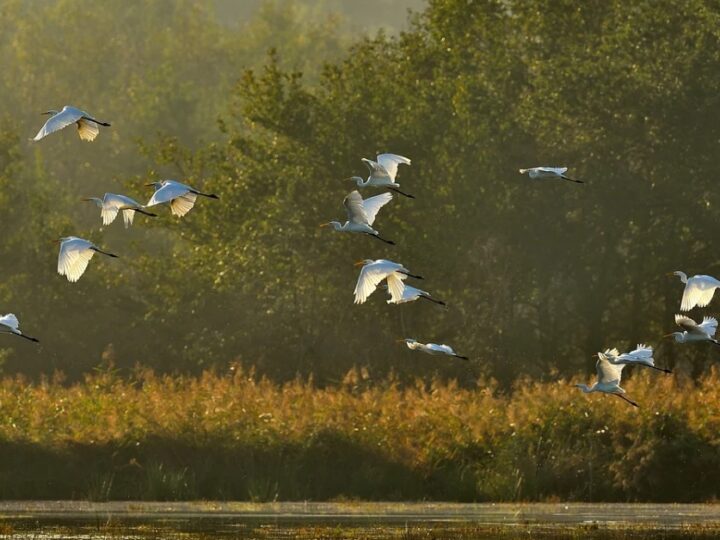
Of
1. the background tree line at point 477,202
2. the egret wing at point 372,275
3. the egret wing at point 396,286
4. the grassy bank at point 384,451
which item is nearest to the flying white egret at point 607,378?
the grassy bank at point 384,451

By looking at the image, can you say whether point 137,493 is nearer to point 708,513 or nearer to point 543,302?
point 708,513

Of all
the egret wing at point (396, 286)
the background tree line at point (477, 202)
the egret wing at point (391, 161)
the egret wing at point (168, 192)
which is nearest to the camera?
the egret wing at point (168, 192)

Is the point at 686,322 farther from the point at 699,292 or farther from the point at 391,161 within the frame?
the point at 391,161

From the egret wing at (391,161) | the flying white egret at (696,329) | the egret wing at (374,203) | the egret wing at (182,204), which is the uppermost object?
the egret wing at (391,161)

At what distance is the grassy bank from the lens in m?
26.4

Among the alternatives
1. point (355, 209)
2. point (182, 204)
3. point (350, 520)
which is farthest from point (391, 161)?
point (350, 520)

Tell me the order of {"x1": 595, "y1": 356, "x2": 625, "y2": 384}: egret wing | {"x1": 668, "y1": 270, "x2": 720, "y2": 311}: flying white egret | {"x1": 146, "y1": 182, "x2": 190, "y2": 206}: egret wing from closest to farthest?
{"x1": 146, "y1": 182, "x2": 190, "y2": 206}: egret wing → {"x1": 668, "y1": 270, "x2": 720, "y2": 311}: flying white egret → {"x1": 595, "y1": 356, "x2": 625, "y2": 384}: egret wing

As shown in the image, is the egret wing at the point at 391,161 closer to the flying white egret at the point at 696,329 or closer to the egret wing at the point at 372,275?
the egret wing at the point at 372,275

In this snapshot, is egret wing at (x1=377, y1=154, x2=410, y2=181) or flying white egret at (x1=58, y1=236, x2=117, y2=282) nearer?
flying white egret at (x1=58, y1=236, x2=117, y2=282)

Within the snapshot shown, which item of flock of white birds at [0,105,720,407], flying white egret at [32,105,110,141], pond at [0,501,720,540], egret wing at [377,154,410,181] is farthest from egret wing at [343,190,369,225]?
pond at [0,501,720,540]

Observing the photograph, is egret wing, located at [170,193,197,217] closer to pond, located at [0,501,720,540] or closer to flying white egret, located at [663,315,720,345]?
pond, located at [0,501,720,540]

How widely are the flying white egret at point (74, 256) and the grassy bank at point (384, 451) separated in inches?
219

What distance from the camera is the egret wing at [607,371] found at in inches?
938

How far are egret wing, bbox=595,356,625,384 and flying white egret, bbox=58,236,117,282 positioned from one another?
257 inches
